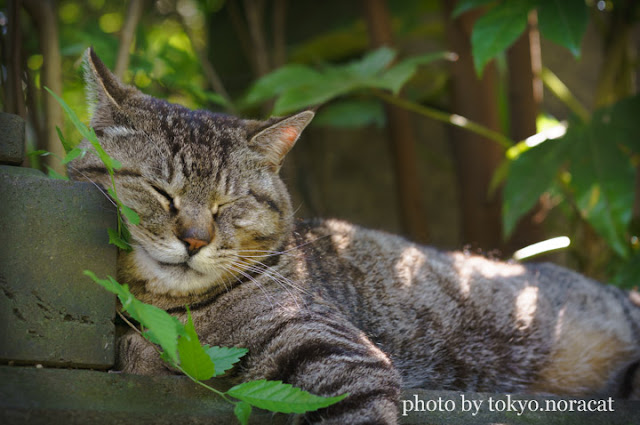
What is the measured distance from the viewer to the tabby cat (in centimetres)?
203

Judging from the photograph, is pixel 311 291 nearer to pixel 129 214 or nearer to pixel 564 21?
pixel 129 214

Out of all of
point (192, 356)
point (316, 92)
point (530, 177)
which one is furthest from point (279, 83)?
point (192, 356)

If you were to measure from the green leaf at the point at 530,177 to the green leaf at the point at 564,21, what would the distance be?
26.1 inches

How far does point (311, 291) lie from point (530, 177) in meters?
1.57

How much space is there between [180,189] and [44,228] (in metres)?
0.48

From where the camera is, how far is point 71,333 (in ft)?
5.77

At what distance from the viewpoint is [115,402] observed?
162 centimetres

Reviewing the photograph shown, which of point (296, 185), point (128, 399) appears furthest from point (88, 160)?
point (296, 185)

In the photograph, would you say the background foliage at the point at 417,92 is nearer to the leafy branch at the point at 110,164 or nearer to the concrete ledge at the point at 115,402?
the leafy branch at the point at 110,164

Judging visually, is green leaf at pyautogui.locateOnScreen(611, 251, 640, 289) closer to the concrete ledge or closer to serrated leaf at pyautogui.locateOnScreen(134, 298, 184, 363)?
the concrete ledge

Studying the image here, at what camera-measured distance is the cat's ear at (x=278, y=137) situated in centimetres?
246

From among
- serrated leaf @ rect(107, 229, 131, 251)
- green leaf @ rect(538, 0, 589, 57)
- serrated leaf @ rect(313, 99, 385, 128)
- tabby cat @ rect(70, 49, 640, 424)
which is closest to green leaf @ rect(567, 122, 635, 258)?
tabby cat @ rect(70, 49, 640, 424)

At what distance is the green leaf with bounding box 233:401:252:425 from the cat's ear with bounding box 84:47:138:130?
114 cm

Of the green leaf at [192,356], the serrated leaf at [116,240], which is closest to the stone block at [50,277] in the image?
the serrated leaf at [116,240]
